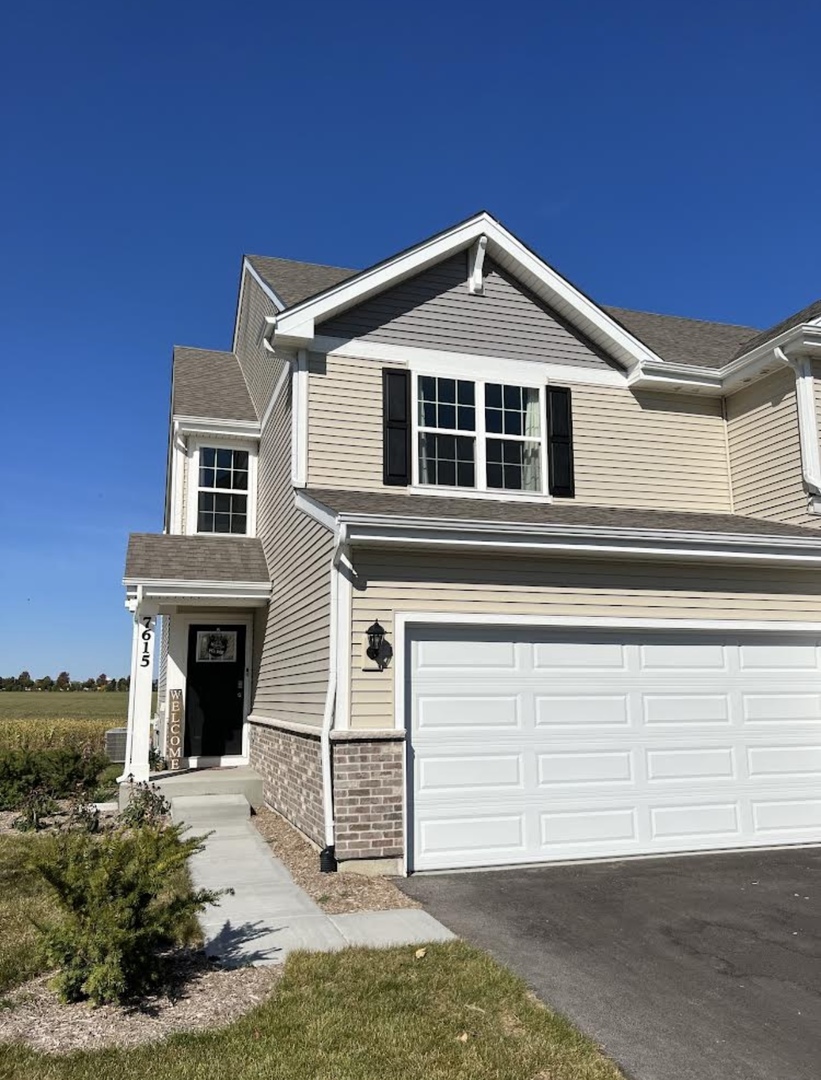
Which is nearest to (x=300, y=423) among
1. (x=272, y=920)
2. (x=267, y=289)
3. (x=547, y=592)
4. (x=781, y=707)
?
(x=267, y=289)

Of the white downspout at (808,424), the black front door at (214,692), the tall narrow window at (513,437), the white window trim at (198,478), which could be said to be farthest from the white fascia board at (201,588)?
the white downspout at (808,424)

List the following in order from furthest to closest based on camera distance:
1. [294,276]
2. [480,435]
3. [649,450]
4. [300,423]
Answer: [294,276]
[649,450]
[480,435]
[300,423]

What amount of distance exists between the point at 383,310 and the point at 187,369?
22.3ft

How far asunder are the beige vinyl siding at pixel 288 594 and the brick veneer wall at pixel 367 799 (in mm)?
874

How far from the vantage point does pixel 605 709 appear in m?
8.86

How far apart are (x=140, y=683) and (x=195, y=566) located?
1871mm

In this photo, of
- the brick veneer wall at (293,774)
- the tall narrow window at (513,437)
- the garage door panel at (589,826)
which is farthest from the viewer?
the tall narrow window at (513,437)

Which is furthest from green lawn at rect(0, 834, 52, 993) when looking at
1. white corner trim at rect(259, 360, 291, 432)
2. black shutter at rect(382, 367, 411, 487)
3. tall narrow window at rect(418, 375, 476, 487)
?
white corner trim at rect(259, 360, 291, 432)

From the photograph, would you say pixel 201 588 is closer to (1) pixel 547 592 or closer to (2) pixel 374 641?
(2) pixel 374 641

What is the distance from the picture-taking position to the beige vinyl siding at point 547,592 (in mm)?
8203

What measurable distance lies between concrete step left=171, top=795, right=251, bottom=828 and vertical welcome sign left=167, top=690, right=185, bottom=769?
1.80 meters

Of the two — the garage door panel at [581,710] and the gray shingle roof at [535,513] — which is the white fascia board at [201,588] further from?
the garage door panel at [581,710]

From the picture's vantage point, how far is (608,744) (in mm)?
8781

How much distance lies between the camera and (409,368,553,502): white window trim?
35.2 ft
